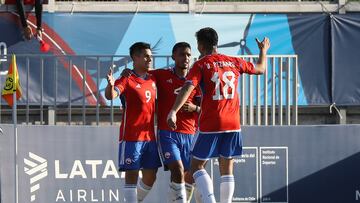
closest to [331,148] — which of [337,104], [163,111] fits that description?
[337,104]

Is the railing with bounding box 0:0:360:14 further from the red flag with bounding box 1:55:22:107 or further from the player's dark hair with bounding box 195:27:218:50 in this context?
the player's dark hair with bounding box 195:27:218:50

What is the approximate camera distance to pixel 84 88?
54.9ft

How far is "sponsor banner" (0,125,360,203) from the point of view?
15.8m

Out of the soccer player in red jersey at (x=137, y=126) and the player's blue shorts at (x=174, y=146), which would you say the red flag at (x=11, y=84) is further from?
the player's blue shorts at (x=174, y=146)

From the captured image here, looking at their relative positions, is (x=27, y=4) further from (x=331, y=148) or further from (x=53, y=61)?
(x=331, y=148)

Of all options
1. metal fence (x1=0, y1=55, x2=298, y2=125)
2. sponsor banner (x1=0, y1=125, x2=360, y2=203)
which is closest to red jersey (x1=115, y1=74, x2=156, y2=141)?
sponsor banner (x1=0, y1=125, x2=360, y2=203)

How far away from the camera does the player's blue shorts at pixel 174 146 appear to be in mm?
13094

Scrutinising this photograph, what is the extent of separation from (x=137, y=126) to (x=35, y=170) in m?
3.32

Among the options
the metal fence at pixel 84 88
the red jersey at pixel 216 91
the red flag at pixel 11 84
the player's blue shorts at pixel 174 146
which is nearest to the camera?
the red jersey at pixel 216 91

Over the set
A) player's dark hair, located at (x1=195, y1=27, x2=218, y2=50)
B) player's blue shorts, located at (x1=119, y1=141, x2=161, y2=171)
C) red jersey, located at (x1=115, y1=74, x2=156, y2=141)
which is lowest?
player's blue shorts, located at (x1=119, y1=141, x2=161, y2=171)

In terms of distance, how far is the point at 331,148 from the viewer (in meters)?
16.5

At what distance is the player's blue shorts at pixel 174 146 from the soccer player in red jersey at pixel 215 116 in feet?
3.07

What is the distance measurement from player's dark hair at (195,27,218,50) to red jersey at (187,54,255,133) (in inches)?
5.2

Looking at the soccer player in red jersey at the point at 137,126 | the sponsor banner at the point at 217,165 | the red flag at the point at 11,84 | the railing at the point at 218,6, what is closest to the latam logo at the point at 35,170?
the sponsor banner at the point at 217,165
